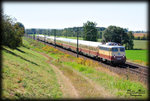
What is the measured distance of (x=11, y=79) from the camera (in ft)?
49.4

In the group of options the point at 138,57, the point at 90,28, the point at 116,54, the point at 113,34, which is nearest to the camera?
the point at 116,54

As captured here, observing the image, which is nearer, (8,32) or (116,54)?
→ (8,32)

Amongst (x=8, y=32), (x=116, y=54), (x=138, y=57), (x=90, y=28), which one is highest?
(x=90, y=28)

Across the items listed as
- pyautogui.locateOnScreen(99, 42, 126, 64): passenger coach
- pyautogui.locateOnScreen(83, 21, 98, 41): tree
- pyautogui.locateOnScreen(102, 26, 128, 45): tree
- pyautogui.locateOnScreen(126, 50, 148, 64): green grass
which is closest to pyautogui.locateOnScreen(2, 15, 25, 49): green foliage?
pyautogui.locateOnScreen(99, 42, 126, 64): passenger coach

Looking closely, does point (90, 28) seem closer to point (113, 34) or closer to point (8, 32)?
point (113, 34)

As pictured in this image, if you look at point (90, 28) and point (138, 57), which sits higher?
point (90, 28)

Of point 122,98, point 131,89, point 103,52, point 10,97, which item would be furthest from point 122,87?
point 103,52

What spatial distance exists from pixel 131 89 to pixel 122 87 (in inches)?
41.6

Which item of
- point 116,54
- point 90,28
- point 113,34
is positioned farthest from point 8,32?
point 90,28

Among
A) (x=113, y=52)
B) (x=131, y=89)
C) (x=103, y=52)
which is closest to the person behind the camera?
(x=131, y=89)

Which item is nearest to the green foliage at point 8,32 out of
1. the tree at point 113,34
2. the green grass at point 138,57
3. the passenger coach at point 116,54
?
the passenger coach at point 116,54

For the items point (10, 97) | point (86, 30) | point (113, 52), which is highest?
point (86, 30)

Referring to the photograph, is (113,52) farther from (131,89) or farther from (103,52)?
(131,89)

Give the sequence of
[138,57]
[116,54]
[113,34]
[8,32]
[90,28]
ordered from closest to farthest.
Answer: [8,32] < [116,54] < [138,57] < [113,34] < [90,28]
